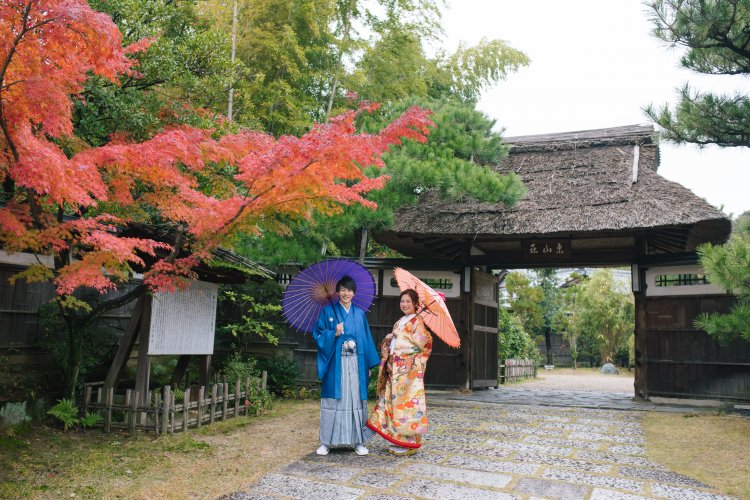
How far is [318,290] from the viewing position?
546 centimetres

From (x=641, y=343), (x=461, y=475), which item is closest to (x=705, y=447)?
→ (x=461, y=475)

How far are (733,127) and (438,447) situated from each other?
17.9 ft

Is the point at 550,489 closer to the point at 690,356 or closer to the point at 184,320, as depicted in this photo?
the point at 184,320

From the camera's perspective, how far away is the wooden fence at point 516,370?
14.8 meters

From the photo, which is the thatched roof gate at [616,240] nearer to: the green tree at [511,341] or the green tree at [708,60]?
the green tree at [708,60]

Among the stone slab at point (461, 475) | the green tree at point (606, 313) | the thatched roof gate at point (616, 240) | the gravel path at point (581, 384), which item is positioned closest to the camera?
the stone slab at point (461, 475)

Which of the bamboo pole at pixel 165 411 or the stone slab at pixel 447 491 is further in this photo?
the bamboo pole at pixel 165 411

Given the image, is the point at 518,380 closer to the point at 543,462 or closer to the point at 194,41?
the point at 543,462

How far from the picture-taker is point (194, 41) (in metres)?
6.38

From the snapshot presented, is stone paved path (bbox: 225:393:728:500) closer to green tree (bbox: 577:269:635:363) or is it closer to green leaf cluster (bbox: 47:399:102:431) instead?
green leaf cluster (bbox: 47:399:102:431)

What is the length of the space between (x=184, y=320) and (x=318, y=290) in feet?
7.27

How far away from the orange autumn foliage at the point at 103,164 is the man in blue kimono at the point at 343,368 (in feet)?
3.39

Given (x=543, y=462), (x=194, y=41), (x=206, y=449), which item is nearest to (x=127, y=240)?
(x=206, y=449)

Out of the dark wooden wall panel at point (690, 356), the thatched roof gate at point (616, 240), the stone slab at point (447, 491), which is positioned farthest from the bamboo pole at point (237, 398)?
the dark wooden wall panel at point (690, 356)
